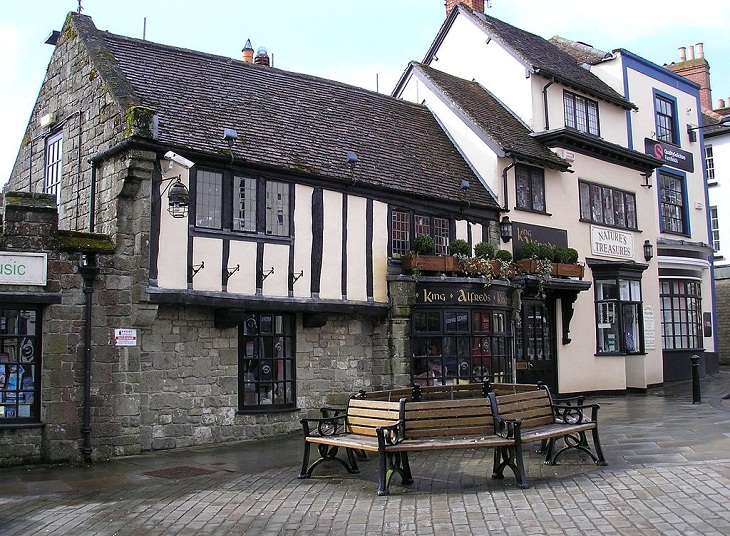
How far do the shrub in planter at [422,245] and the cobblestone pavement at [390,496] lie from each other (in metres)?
5.57

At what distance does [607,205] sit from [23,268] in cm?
1600

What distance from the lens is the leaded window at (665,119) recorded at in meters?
25.0

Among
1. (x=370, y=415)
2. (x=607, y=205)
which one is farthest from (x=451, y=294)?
(x=607, y=205)

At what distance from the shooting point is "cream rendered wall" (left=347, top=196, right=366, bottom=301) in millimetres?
15508

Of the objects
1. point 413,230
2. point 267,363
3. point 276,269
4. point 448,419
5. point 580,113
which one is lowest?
point 448,419

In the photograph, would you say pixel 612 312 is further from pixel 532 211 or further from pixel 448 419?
pixel 448 419

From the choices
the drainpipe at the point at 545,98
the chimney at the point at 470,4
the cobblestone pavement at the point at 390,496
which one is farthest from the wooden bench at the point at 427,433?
the chimney at the point at 470,4

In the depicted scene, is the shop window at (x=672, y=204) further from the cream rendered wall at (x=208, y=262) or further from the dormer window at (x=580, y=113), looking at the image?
the cream rendered wall at (x=208, y=262)

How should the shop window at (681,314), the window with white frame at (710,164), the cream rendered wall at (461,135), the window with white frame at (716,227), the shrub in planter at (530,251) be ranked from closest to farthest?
the shrub in planter at (530,251), the cream rendered wall at (461,135), the shop window at (681,314), the window with white frame at (710,164), the window with white frame at (716,227)

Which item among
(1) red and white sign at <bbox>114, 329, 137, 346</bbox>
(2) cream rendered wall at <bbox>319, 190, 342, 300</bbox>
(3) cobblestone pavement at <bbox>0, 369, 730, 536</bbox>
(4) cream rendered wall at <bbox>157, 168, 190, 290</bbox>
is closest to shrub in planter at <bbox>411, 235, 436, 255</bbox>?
(2) cream rendered wall at <bbox>319, 190, 342, 300</bbox>

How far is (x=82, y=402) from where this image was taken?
12.0 meters

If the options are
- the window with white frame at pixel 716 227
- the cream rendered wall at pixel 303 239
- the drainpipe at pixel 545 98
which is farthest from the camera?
the window with white frame at pixel 716 227

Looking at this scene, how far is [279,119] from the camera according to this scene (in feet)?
53.0

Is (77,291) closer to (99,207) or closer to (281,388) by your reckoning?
(99,207)
